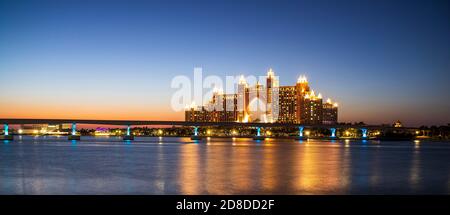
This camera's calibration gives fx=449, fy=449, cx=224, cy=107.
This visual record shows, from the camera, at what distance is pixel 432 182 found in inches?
1214

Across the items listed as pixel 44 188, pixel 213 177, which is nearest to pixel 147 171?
pixel 213 177
